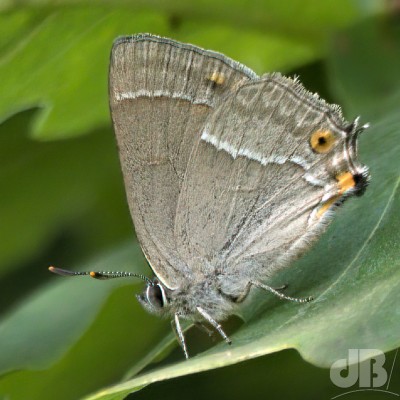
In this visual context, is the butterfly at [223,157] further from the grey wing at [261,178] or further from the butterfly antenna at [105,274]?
the butterfly antenna at [105,274]

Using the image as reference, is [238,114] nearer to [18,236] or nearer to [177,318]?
[177,318]

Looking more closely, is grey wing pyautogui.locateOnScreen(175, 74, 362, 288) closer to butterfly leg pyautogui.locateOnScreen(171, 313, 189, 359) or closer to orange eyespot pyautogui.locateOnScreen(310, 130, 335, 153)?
orange eyespot pyautogui.locateOnScreen(310, 130, 335, 153)

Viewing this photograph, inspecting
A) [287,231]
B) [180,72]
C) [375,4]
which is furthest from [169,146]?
[375,4]

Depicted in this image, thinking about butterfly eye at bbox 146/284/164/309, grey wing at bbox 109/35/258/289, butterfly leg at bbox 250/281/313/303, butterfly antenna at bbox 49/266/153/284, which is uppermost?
grey wing at bbox 109/35/258/289

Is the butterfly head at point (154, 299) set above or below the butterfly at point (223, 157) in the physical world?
below
